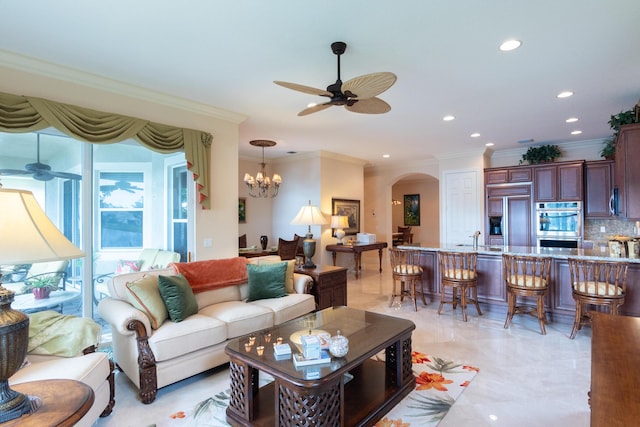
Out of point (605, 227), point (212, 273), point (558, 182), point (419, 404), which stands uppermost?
point (558, 182)

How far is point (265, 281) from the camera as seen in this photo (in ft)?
12.0

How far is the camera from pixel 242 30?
2473mm

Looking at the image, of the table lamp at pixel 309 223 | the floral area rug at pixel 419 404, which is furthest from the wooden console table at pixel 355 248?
the floral area rug at pixel 419 404

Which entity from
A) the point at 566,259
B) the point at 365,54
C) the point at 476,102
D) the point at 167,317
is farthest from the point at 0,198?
the point at 566,259

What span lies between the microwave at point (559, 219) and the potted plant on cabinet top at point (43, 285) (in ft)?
24.2

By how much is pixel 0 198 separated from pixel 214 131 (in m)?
3.06

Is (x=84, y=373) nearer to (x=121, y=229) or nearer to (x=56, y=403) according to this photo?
(x=56, y=403)

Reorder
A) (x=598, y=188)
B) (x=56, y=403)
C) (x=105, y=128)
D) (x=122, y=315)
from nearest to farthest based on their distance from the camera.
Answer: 1. (x=56, y=403)
2. (x=122, y=315)
3. (x=105, y=128)
4. (x=598, y=188)

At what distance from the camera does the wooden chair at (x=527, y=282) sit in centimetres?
381

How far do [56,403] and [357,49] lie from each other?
9.63 feet

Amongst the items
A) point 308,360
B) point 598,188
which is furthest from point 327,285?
point 598,188

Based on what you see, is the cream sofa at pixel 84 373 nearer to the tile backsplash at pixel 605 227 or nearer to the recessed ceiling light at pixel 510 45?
the recessed ceiling light at pixel 510 45

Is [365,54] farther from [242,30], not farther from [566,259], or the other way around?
[566,259]

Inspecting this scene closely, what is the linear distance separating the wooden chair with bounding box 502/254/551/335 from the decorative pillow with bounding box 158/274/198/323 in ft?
11.8
